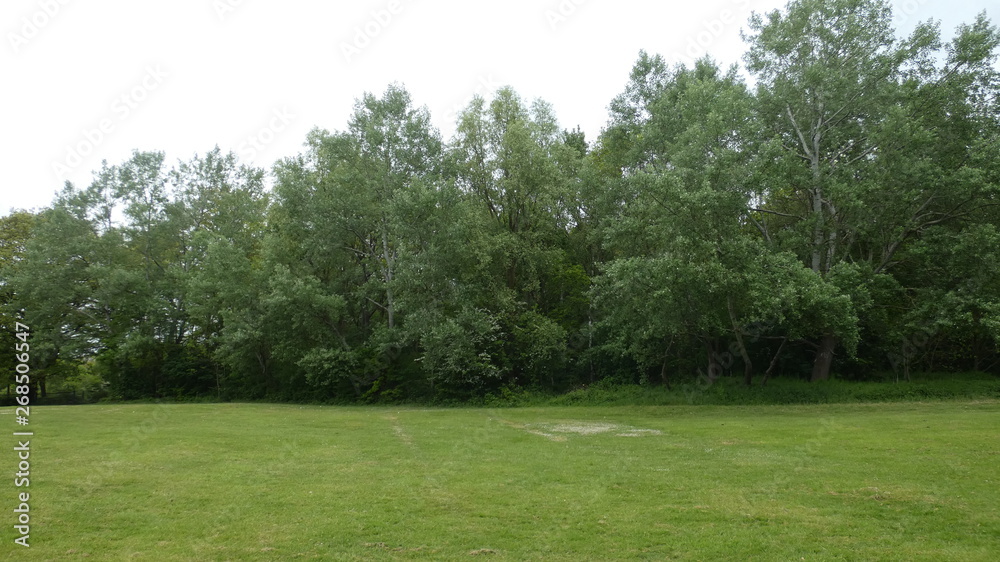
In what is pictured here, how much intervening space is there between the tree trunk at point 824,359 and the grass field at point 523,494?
10.5m

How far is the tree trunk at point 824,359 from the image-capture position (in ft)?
95.7

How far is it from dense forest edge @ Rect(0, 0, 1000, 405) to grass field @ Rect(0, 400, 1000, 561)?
32.3ft

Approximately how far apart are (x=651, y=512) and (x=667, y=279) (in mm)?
16508

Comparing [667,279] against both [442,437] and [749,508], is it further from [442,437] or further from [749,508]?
[749,508]

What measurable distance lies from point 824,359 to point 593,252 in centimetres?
1558

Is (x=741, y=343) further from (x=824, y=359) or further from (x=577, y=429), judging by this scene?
(x=577, y=429)

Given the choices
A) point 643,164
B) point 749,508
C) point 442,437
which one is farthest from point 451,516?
point 643,164

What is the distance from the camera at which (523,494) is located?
10414mm

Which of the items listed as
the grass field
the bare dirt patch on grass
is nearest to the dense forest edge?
the bare dirt patch on grass

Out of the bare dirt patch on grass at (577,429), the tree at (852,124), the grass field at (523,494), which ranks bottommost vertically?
the bare dirt patch on grass at (577,429)

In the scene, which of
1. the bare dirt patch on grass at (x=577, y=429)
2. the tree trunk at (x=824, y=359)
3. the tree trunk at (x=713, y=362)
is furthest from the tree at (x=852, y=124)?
the bare dirt patch on grass at (x=577, y=429)

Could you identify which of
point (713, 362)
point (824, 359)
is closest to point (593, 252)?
point (713, 362)

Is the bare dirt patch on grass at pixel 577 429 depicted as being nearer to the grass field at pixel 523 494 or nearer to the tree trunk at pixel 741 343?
the grass field at pixel 523 494

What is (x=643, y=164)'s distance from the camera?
36594mm
